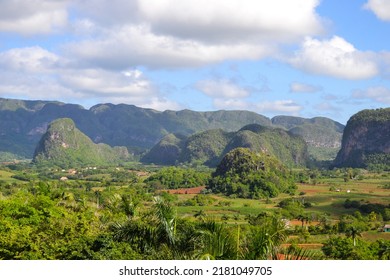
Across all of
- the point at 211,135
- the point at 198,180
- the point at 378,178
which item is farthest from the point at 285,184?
the point at 211,135

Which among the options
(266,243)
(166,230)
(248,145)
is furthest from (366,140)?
(266,243)

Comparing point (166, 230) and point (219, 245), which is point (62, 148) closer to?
point (166, 230)

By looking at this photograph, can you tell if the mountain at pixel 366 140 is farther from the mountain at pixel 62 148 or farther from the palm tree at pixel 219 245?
the palm tree at pixel 219 245

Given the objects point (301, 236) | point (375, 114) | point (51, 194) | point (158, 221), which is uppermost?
point (375, 114)

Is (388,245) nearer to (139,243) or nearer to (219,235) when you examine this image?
(139,243)

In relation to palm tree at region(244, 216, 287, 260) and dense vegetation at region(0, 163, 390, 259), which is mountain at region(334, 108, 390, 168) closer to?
dense vegetation at region(0, 163, 390, 259)

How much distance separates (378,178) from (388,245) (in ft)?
270

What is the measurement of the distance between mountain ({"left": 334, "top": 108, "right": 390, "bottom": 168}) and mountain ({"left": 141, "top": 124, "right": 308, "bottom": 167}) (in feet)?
53.4

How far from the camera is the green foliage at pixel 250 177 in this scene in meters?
84.2

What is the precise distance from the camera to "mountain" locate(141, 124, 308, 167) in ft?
525

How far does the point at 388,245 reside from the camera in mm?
32250

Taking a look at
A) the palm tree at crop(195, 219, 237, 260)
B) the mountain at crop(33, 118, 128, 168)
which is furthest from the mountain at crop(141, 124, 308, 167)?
the palm tree at crop(195, 219, 237, 260)

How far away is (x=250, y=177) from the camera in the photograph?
87.8 metres
